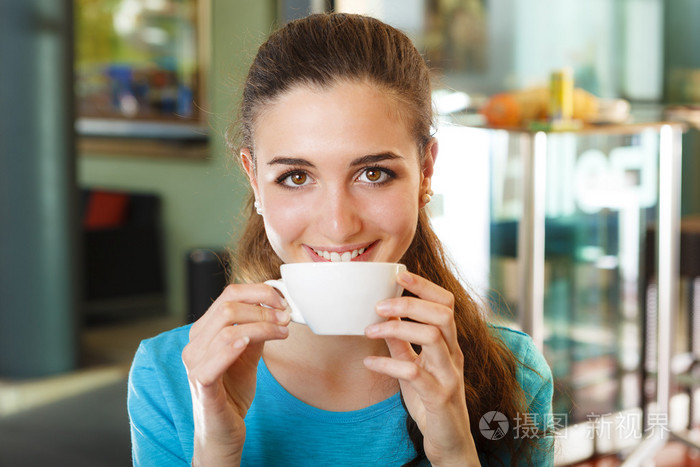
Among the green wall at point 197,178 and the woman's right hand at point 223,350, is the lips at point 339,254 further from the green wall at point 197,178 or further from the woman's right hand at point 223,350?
the green wall at point 197,178

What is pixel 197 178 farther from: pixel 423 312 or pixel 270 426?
pixel 423 312

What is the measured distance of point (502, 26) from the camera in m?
3.51

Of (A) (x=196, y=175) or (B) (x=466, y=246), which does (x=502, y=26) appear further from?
(A) (x=196, y=175)

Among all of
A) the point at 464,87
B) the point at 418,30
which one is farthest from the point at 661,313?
the point at 418,30

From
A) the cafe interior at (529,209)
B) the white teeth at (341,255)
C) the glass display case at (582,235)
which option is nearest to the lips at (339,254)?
the white teeth at (341,255)

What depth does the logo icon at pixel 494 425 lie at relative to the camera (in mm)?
1305

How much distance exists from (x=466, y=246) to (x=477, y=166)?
321 millimetres

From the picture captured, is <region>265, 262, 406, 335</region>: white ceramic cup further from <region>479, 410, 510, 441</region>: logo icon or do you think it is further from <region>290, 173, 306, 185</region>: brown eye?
<region>479, 410, 510, 441</region>: logo icon

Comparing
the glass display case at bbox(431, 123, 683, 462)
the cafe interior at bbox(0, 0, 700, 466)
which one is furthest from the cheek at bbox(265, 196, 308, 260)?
the glass display case at bbox(431, 123, 683, 462)

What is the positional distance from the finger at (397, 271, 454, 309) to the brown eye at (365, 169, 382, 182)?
0.77 feet

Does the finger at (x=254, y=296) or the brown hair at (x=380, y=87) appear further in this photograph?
the brown hair at (x=380, y=87)

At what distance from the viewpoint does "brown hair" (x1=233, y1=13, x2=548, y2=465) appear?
3.94 ft

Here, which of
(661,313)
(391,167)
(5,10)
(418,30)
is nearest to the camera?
(391,167)

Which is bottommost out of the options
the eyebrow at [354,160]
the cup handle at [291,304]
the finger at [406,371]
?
the finger at [406,371]
